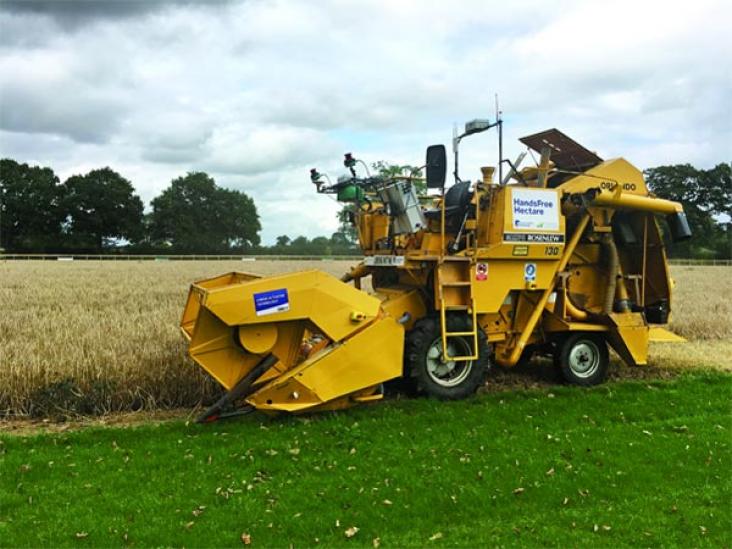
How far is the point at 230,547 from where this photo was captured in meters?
3.76

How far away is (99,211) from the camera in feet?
232

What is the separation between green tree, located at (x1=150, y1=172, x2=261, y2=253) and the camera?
248 feet

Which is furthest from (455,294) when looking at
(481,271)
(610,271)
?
(610,271)

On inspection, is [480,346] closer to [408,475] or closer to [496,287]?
[496,287]

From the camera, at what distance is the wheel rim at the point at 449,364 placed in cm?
701

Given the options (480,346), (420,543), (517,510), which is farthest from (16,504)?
(480,346)

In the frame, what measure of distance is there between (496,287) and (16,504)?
5.35m

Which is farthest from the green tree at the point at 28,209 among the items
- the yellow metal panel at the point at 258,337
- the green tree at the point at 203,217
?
the yellow metal panel at the point at 258,337

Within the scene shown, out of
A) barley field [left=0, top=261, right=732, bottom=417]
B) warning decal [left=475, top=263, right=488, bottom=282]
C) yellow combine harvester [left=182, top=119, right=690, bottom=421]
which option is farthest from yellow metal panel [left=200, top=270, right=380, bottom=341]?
barley field [left=0, top=261, right=732, bottom=417]

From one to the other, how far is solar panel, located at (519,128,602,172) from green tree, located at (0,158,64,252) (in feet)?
217

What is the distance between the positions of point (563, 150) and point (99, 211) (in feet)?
233

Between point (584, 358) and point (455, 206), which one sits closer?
point (455, 206)

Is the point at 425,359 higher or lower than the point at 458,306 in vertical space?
lower

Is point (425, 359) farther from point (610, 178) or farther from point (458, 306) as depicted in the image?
point (610, 178)
